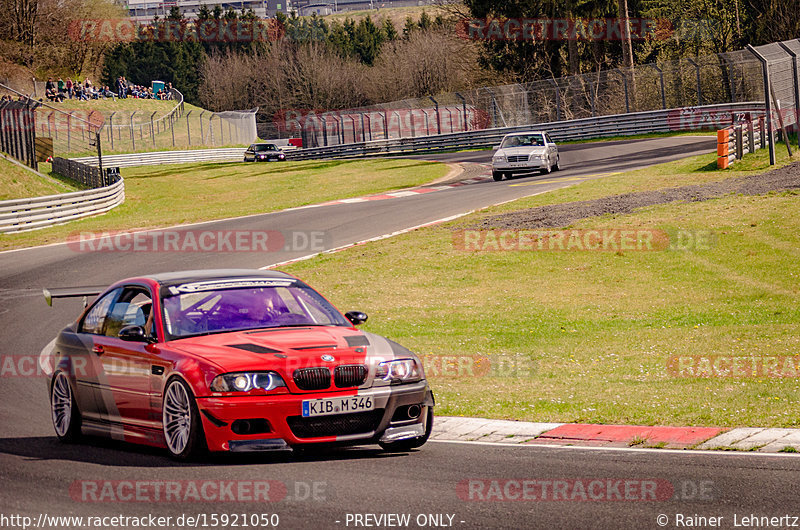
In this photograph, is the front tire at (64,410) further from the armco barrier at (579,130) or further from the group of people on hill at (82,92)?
the group of people on hill at (82,92)

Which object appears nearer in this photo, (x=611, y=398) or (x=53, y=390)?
(x=53, y=390)

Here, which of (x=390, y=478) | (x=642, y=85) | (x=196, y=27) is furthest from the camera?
(x=196, y=27)

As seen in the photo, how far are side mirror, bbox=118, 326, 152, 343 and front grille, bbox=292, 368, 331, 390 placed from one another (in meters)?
1.45

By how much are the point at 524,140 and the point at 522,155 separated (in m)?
0.94

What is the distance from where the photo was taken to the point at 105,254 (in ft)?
77.4

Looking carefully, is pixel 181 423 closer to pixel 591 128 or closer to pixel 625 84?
pixel 591 128

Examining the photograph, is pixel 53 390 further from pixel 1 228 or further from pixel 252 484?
pixel 1 228

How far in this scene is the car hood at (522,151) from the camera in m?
36.0

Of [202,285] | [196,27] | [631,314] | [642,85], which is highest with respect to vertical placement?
[196,27]

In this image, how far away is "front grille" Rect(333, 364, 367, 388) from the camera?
711cm

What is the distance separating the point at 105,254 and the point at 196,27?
133276 mm

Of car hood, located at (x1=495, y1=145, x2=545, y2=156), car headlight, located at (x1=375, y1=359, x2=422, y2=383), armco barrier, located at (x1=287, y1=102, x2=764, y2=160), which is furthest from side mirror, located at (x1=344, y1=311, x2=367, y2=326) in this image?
armco barrier, located at (x1=287, y1=102, x2=764, y2=160)

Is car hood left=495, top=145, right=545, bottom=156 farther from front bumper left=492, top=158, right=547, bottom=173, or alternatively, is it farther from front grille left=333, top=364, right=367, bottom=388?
front grille left=333, top=364, right=367, bottom=388

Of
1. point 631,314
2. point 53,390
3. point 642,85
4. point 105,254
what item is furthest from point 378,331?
point 642,85
